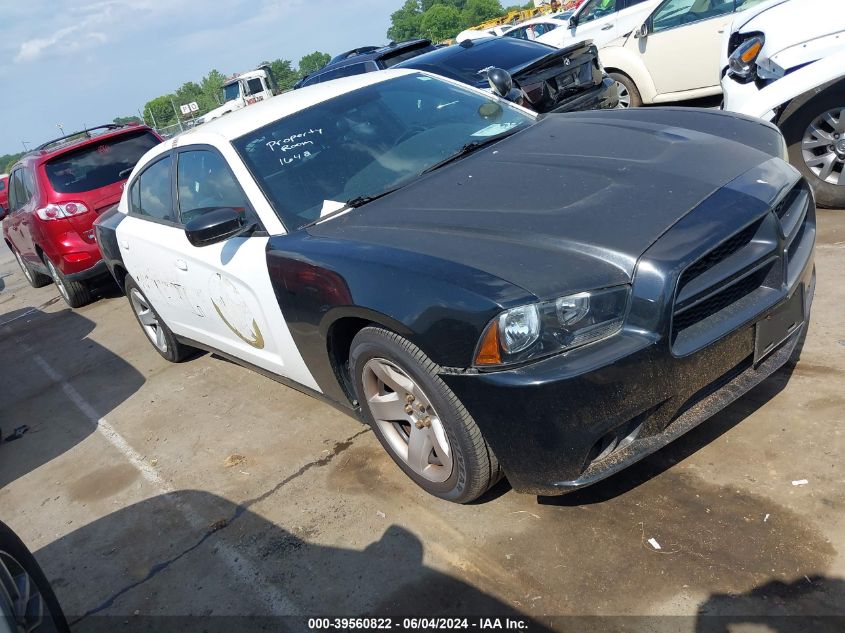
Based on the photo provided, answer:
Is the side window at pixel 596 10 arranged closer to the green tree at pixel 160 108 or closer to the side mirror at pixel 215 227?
the side mirror at pixel 215 227

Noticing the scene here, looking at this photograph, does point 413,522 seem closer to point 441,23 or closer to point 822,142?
point 822,142

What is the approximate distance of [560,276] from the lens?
94.1 inches

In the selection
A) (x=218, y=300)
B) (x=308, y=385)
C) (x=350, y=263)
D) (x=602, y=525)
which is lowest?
(x=602, y=525)

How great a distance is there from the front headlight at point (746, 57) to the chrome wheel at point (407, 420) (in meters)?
3.95

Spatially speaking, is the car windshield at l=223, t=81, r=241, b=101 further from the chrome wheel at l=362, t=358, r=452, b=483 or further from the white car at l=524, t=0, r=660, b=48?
the chrome wheel at l=362, t=358, r=452, b=483

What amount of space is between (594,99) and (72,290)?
6.04 m

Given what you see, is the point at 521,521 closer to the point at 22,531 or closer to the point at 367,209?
the point at 367,209

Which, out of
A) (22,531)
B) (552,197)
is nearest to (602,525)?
(552,197)

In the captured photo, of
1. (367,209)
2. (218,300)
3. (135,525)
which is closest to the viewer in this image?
(367,209)

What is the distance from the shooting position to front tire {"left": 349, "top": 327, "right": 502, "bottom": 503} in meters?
2.62

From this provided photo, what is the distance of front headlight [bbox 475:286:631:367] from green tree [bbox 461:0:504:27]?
12189 cm

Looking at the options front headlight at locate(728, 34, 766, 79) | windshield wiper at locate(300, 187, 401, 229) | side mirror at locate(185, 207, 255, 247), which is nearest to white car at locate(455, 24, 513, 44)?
front headlight at locate(728, 34, 766, 79)

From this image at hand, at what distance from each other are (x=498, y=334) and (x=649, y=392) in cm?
53

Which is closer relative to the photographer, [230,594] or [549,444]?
[549,444]
